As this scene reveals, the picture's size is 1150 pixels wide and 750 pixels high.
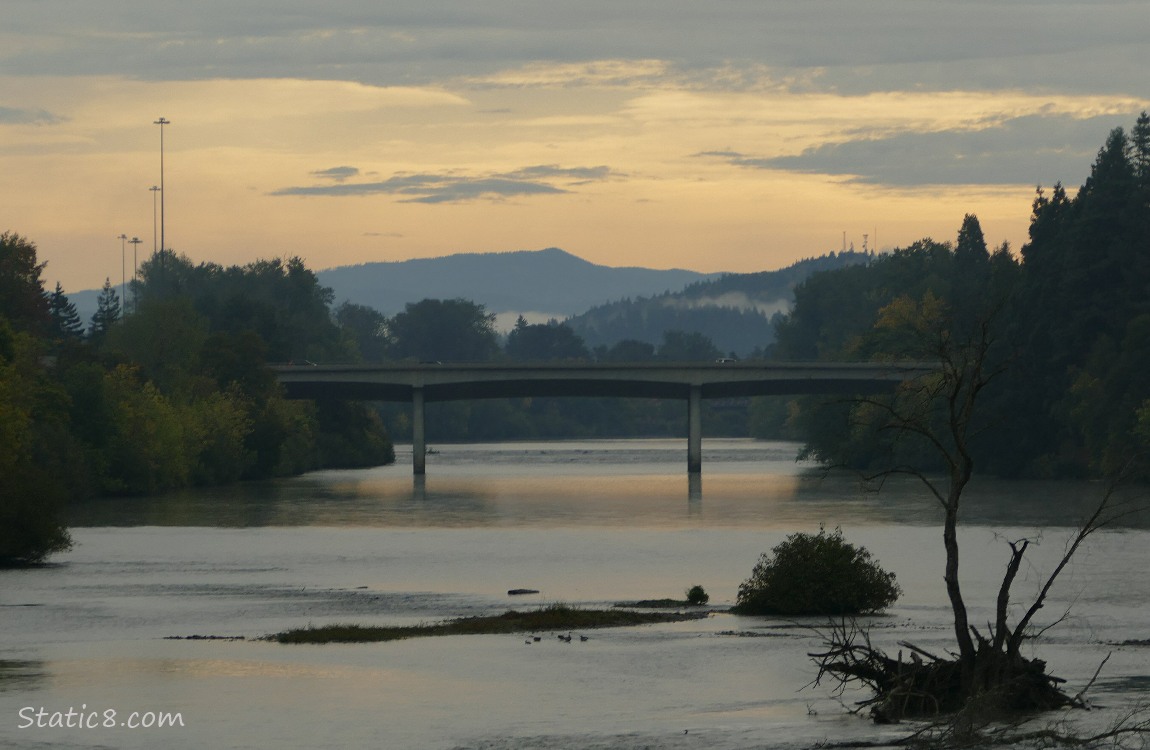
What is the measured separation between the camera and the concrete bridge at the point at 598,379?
141375 millimetres

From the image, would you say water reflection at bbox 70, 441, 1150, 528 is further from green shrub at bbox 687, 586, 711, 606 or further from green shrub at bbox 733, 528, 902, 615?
green shrub at bbox 733, 528, 902, 615

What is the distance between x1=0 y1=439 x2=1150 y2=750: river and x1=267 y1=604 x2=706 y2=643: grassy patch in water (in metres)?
0.99

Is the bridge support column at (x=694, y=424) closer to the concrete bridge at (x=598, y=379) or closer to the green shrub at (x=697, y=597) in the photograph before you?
the concrete bridge at (x=598, y=379)

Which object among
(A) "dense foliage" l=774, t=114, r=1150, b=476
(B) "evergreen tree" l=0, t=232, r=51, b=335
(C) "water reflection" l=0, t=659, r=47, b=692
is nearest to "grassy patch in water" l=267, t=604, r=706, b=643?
(C) "water reflection" l=0, t=659, r=47, b=692

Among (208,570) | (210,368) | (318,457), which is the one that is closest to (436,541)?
(208,570)

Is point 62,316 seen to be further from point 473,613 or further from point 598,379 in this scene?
point 473,613

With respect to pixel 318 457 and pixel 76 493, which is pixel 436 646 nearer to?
pixel 76 493

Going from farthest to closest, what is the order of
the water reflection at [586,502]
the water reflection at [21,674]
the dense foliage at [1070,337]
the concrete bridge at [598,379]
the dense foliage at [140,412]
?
1. the concrete bridge at [598,379]
2. the dense foliage at [1070,337]
3. the water reflection at [586,502]
4. the dense foliage at [140,412]
5. the water reflection at [21,674]

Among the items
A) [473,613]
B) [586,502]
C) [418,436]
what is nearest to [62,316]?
[418,436]

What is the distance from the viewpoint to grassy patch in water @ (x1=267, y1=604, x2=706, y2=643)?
43.2 m

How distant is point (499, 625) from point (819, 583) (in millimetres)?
8489

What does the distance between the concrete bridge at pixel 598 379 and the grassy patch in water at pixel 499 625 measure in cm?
9289

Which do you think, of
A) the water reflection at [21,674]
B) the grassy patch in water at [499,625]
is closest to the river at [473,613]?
the water reflection at [21,674]

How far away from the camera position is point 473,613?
48938 millimetres
